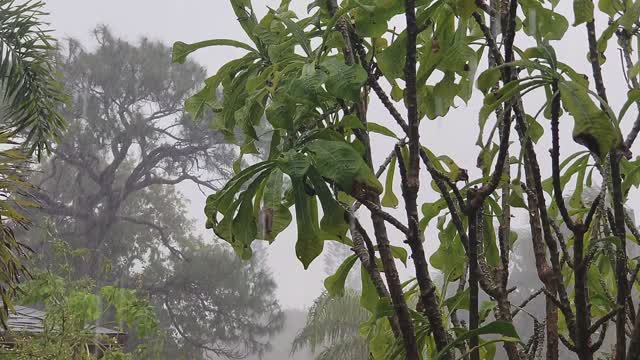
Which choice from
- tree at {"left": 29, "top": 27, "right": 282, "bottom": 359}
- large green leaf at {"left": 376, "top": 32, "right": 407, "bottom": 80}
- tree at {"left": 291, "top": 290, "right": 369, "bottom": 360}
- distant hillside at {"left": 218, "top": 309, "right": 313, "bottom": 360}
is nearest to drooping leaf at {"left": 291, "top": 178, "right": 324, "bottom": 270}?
Result: large green leaf at {"left": 376, "top": 32, "right": 407, "bottom": 80}

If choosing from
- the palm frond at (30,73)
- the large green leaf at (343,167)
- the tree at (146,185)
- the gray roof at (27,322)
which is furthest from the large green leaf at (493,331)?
the tree at (146,185)

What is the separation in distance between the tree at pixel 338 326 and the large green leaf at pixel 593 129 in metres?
6.68

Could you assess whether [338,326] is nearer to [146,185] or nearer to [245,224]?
[146,185]

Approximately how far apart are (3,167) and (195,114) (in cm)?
123

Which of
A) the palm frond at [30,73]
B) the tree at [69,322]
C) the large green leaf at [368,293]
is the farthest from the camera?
the palm frond at [30,73]

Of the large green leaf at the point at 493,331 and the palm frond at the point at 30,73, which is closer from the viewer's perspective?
the large green leaf at the point at 493,331

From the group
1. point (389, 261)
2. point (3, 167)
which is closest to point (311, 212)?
point (389, 261)

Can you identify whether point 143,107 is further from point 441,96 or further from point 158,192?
point 441,96

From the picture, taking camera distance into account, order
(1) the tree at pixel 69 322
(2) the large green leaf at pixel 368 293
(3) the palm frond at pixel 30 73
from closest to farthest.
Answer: (2) the large green leaf at pixel 368 293 → (1) the tree at pixel 69 322 → (3) the palm frond at pixel 30 73

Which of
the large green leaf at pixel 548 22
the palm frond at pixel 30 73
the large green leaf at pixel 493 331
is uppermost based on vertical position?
the palm frond at pixel 30 73

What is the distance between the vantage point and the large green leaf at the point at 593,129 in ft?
1.08

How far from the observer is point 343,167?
0.38 metres

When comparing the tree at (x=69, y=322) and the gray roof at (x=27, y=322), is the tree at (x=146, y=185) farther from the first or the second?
the tree at (x=69, y=322)

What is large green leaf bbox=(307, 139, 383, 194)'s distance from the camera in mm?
382
